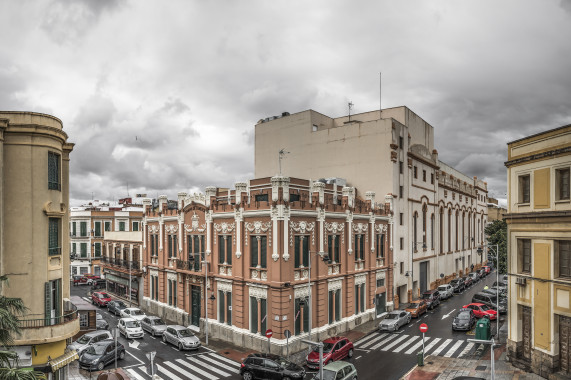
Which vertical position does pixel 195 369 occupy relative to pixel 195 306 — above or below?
below

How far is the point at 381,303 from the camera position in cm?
4491

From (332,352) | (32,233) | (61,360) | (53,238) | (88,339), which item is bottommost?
(88,339)

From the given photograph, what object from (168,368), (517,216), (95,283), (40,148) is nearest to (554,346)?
(517,216)

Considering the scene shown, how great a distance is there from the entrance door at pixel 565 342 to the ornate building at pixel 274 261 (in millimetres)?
14988

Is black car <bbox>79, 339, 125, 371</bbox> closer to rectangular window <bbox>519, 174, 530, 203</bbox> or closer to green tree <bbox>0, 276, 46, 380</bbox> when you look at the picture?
green tree <bbox>0, 276, 46, 380</bbox>

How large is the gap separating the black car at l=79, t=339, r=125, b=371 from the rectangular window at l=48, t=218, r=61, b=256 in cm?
1136

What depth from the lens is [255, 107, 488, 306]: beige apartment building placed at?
48594 mm

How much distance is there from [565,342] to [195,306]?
98.8 ft

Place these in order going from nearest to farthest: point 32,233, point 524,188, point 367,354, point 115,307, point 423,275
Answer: point 32,233 → point 524,188 → point 367,354 → point 115,307 → point 423,275

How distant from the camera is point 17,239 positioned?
2005cm

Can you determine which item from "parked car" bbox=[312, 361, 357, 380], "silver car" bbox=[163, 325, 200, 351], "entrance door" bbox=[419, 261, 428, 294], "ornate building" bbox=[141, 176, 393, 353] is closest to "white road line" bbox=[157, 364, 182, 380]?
"silver car" bbox=[163, 325, 200, 351]

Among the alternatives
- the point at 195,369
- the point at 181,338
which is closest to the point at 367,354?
the point at 195,369

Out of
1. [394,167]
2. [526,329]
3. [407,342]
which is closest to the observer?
[526,329]

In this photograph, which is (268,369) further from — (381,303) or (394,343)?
(381,303)
